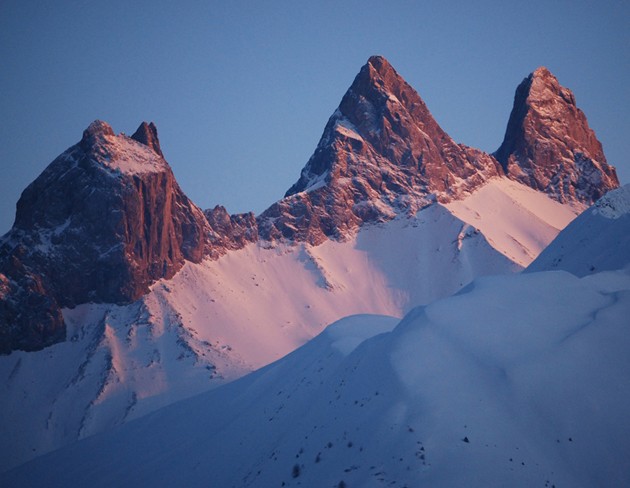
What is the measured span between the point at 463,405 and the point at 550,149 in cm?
14727

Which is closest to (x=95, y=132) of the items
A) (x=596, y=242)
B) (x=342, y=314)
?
(x=342, y=314)

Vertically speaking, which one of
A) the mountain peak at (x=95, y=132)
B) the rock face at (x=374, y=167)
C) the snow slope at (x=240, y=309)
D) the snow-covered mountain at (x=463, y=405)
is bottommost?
the snow-covered mountain at (x=463, y=405)

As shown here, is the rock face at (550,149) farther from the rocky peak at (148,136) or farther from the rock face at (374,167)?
the rocky peak at (148,136)

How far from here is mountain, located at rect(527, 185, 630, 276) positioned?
37.6 meters

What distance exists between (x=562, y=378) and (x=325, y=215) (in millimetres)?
107425

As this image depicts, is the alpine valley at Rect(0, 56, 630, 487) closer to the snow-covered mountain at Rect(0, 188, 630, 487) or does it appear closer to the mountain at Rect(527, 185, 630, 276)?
the snow-covered mountain at Rect(0, 188, 630, 487)

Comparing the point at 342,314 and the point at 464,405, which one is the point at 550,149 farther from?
the point at 464,405

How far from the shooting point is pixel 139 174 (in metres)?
97.6

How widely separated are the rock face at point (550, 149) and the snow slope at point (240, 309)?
8316 millimetres

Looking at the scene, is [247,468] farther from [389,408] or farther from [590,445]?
[590,445]

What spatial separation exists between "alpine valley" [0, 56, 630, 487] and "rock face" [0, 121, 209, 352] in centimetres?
34

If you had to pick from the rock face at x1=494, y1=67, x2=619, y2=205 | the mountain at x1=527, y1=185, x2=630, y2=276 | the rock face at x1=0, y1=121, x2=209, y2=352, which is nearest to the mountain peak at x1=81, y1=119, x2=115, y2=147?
the rock face at x1=0, y1=121, x2=209, y2=352

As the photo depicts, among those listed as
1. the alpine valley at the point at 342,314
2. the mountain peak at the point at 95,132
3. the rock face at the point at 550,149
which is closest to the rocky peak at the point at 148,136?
the alpine valley at the point at 342,314

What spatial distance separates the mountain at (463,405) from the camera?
731 inches
